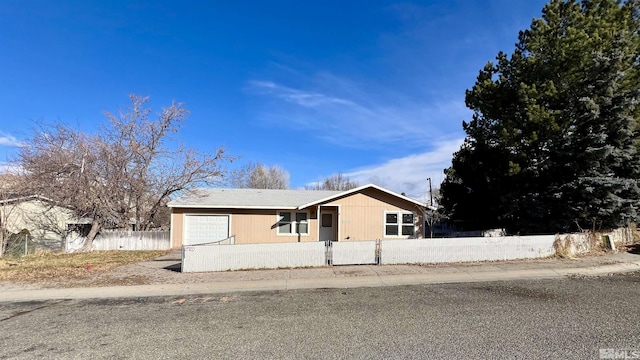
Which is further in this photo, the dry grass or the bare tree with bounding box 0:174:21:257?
the bare tree with bounding box 0:174:21:257

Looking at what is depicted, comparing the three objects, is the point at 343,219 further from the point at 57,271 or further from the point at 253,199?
the point at 57,271

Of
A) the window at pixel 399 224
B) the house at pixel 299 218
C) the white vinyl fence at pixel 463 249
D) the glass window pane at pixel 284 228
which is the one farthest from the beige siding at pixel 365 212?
the white vinyl fence at pixel 463 249

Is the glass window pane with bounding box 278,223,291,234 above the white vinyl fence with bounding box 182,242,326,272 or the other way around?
above

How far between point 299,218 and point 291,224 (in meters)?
0.53

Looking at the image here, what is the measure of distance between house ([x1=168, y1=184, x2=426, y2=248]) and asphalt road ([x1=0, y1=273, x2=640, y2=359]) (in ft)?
29.8

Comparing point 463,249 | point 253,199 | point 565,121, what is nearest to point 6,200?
point 253,199

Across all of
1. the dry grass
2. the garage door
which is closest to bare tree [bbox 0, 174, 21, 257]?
the dry grass

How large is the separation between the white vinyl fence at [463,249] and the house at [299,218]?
18.6ft

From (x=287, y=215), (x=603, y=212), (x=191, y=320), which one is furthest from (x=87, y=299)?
(x=603, y=212)

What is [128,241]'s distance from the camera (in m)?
17.9

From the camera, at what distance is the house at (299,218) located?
57.0ft

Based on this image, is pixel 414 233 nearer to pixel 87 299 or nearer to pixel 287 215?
pixel 287 215

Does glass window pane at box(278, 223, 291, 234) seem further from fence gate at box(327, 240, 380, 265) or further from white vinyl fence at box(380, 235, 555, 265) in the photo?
white vinyl fence at box(380, 235, 555, 265)

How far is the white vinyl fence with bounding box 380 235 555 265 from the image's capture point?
11344 millimetres
